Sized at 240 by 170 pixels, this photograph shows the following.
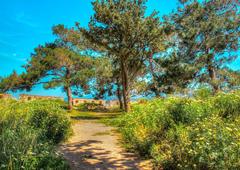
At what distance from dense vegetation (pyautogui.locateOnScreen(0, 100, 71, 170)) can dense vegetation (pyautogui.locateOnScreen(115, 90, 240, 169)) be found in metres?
2.00

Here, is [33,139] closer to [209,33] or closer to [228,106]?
[228,106]

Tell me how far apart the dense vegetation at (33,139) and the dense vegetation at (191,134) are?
2.00 m

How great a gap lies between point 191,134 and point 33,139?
2826mm

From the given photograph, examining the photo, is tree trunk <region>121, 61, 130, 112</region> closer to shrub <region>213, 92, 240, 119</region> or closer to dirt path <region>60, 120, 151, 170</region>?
dirt path <region>60, 120, 151, 170</region>

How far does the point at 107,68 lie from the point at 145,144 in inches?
686

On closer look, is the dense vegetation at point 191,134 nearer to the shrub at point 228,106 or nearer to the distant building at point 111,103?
the shrub at point 228,106

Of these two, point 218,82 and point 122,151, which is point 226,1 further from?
point 122,151

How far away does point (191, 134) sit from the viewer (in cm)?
454

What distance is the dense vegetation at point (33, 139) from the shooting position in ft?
12.6

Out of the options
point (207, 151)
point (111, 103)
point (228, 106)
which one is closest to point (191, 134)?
point (207, 151)

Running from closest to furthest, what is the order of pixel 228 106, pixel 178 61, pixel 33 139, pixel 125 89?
pixel 33 139, pixel 228 106, pixel 125 89, pixel 178 61

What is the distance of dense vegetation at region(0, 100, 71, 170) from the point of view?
3830 mm

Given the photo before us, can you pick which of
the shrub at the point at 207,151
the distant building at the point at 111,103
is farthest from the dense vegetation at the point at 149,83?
the distant building at the point at 111,103

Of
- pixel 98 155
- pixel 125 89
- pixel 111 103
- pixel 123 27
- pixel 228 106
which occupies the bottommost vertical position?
pixel 98 155
